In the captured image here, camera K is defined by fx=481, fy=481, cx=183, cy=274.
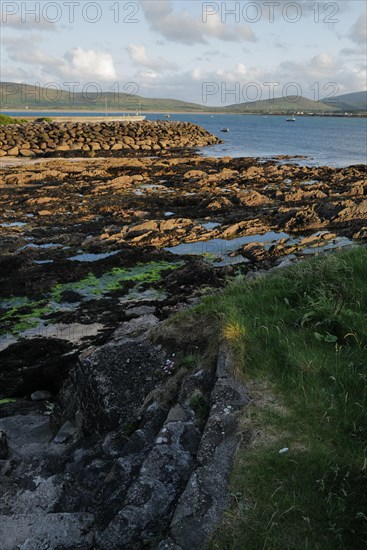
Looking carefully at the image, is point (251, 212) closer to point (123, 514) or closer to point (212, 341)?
point (212, 341)

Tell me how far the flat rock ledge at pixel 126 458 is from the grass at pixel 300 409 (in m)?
0.27

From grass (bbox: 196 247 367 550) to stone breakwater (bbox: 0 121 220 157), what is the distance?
160 feet

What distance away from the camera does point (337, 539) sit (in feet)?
13.7

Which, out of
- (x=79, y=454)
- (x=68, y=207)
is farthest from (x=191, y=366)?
(x=68, y=207)

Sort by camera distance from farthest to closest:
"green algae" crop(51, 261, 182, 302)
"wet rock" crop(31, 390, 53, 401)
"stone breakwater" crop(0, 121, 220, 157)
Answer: "stone breakwater" crop(0, 121, 220, 157)
"green algae" crop(51, 261, 182, 302)
"wet rock" crop(31, 390, 53, 401)

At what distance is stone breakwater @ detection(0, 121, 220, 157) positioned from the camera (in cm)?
5444

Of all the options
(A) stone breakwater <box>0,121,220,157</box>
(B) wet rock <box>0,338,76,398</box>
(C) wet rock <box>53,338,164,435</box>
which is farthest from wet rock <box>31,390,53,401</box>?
(A) stone breakwater <box>0,121,220,157</box>

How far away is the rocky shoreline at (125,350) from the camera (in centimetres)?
535

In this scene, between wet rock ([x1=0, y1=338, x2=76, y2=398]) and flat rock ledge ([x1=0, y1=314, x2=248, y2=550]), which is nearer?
flat rock ledge ([x1=0, y1=314, x2=248, y2=550])

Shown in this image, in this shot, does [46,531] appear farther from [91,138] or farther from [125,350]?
[91,138]

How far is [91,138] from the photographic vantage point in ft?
197

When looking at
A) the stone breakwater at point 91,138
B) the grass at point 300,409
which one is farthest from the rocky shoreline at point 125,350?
the stone breakwater at point 91,138

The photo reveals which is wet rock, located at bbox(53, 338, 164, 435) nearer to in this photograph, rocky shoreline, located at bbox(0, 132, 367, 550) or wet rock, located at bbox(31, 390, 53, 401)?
rocky shoreline, located at bbox(0, 132, 367, 550)

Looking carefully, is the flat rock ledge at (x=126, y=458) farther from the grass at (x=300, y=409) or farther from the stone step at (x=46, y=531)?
the grass at (x=300, y=409)
